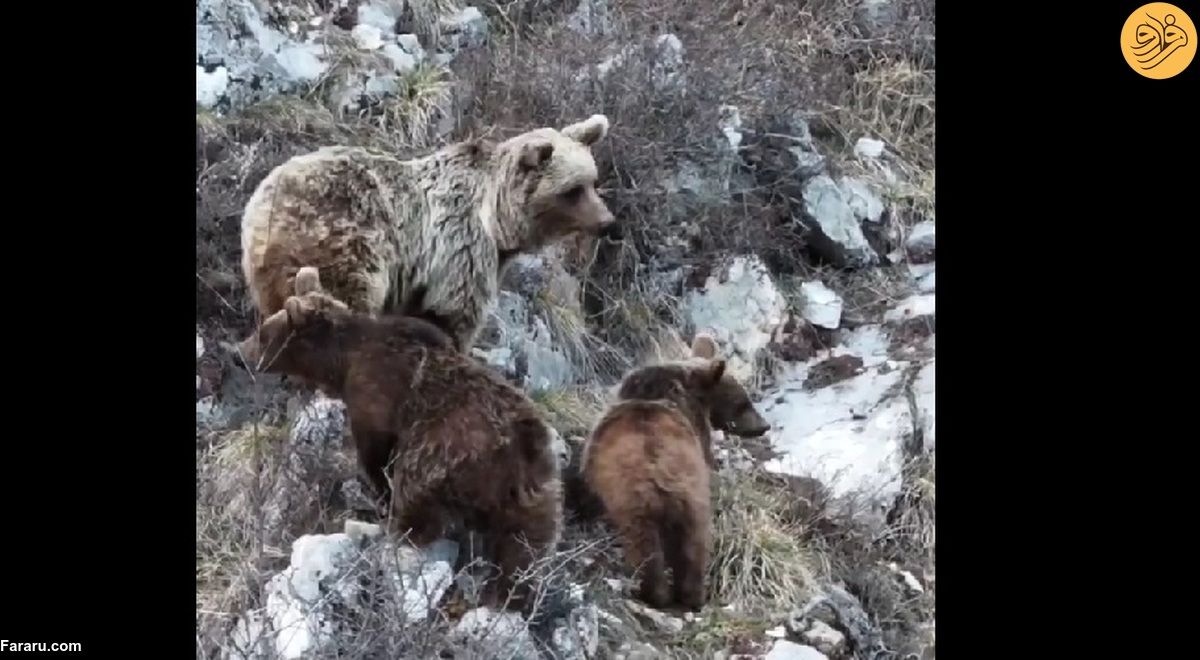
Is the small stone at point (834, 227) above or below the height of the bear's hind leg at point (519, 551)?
above

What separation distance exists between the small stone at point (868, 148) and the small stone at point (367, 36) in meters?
1.90

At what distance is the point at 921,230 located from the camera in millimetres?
6070

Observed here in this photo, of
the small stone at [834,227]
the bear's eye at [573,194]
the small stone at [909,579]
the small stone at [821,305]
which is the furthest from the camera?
the small stone at [834,227]

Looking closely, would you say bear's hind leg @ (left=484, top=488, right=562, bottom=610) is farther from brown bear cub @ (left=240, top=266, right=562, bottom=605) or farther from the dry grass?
the dry grass

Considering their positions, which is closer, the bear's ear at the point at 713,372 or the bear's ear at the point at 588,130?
the bear's ear at the point at 713,372

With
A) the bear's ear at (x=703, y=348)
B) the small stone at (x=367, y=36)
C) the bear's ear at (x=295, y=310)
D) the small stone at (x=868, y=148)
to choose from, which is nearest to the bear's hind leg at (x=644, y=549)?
the bear's ear at (x=703, y=348)

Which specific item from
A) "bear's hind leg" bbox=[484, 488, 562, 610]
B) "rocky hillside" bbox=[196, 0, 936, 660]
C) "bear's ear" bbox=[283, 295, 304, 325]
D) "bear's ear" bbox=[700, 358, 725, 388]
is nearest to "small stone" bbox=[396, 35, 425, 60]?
"rocky hillside" bbox=[196, 0, 936, 660]

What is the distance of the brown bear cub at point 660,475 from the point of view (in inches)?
210

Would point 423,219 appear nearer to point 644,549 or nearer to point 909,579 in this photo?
point 644,549

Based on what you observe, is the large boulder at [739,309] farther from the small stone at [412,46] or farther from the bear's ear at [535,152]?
the small stone at [412,46]

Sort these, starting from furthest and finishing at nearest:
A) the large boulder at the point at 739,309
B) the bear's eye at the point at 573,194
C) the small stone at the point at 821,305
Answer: the small stone at the point at 821,305 → the large boulder at the point at 739,309 → the bear's eye at the point at 573,194
